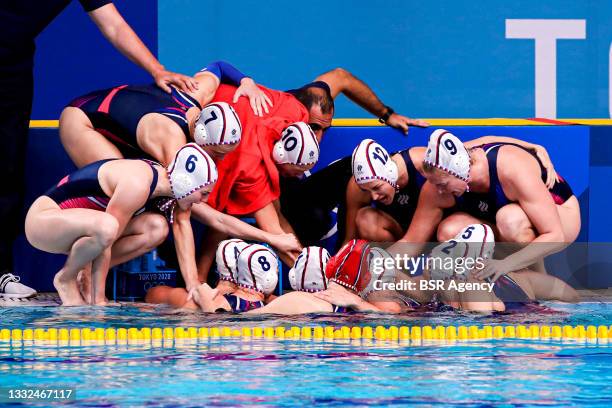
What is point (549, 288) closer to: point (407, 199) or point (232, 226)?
point (407, 199)

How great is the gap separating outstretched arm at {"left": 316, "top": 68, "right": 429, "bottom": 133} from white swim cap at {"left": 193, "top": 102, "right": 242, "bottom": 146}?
39.4 inches

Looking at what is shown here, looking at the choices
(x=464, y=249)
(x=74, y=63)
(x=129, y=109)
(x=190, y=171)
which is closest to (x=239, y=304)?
(x=190, y=171)

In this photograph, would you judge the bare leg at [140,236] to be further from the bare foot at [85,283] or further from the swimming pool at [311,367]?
the swimming pool at [311,367]

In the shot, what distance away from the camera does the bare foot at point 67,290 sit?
240 inches

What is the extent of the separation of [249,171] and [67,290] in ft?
3.69

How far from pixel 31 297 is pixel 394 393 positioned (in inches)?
108

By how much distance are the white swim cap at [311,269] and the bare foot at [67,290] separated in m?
1.06

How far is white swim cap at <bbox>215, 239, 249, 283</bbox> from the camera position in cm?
606

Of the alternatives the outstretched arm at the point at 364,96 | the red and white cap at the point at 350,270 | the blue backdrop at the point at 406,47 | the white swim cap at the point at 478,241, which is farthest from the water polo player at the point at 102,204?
the blue backdrop at the point at 406,47

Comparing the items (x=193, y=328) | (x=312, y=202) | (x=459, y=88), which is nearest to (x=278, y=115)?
(x=312, y=202)

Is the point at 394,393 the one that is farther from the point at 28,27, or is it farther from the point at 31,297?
the point at 28,27

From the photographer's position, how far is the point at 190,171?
593cm

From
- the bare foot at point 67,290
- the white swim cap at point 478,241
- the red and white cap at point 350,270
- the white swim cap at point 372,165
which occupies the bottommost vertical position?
the bare foot at point 67,290

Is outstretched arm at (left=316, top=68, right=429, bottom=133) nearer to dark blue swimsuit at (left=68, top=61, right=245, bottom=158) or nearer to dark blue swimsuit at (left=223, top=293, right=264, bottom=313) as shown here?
dark blue swimsuit at (left=68, top=61, right=245, bottom=158)
